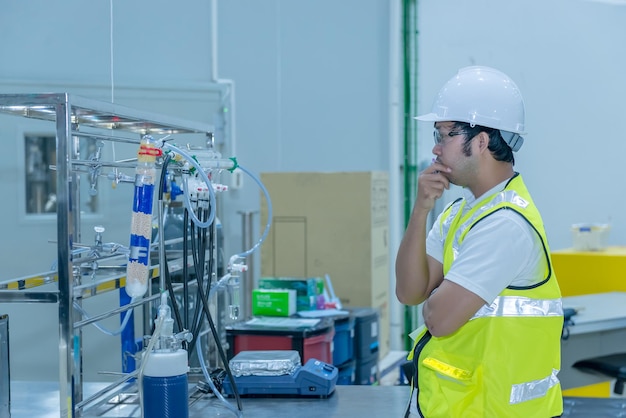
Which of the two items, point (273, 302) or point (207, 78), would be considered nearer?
point (273, 302)

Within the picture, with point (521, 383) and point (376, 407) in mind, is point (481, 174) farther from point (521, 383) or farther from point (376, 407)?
point (376, 407)

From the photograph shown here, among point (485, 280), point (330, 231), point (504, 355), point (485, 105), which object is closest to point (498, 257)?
point (485, 280)

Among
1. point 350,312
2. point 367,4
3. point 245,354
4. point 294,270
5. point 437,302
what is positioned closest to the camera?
point 437,302

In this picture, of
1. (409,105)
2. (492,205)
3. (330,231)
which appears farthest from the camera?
(409,105)

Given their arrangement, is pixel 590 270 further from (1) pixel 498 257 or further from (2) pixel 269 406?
(1) pixel 498 257

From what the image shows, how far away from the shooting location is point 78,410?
1622 millimetres

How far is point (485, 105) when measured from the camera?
5.14 ft

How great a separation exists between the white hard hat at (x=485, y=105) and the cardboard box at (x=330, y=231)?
2165 mm

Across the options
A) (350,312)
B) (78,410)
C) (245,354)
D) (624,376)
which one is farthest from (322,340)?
(78,410)

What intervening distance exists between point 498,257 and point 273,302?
6.00ft

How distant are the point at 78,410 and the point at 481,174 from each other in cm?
100

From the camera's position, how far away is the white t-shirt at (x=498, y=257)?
1426 mm

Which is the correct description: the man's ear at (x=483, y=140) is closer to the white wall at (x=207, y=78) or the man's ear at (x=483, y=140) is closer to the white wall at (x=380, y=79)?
the white wall at (x=207, y=78)

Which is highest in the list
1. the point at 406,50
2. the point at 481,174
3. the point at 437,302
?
the point at 406,50
